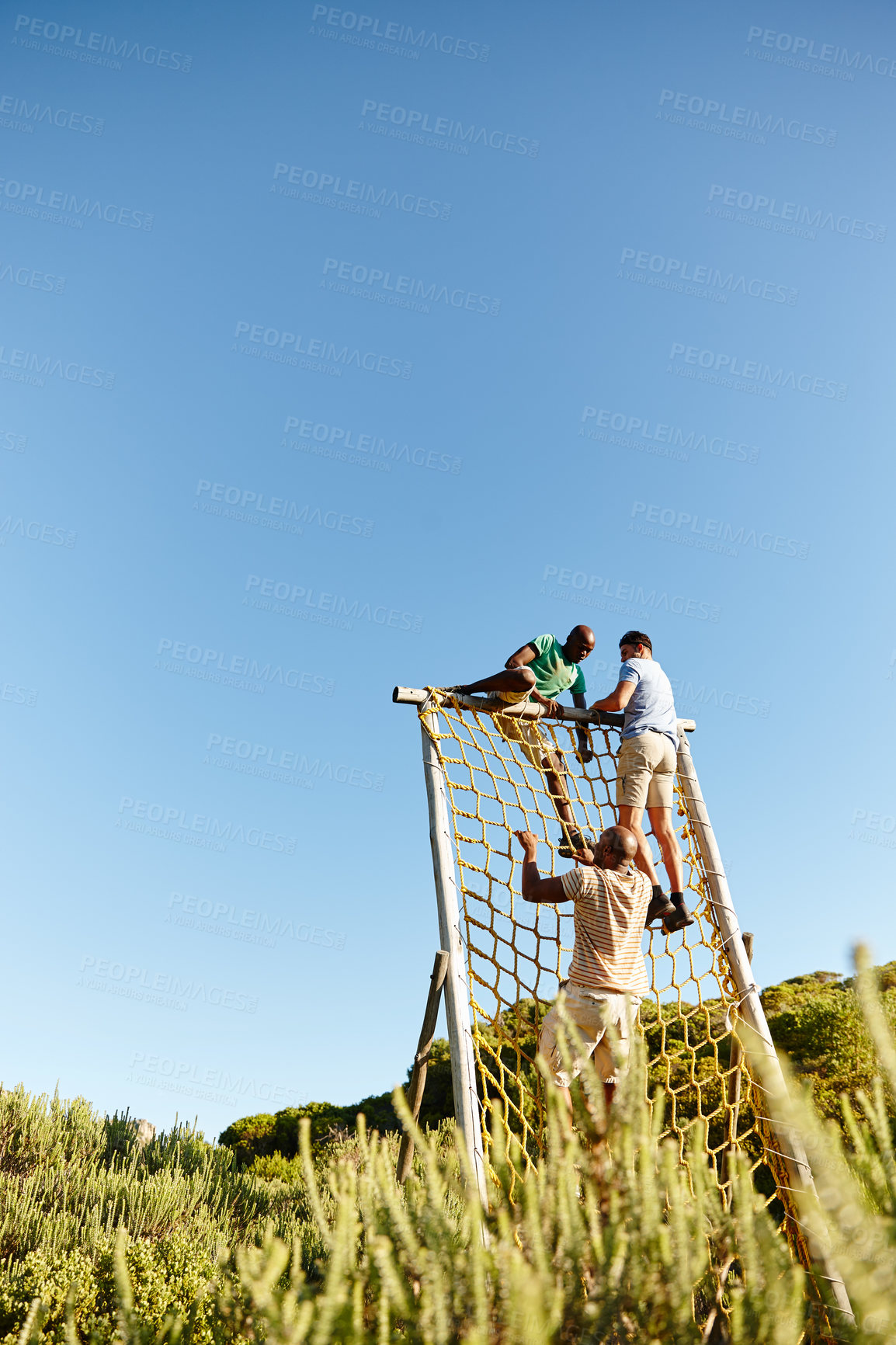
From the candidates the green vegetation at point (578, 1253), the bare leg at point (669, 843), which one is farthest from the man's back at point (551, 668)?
the green vegetation at point (578, 1253)

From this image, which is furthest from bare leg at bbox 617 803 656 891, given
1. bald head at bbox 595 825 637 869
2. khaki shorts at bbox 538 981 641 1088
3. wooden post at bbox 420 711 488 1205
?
wooden post at bbox 420 711 488 1205

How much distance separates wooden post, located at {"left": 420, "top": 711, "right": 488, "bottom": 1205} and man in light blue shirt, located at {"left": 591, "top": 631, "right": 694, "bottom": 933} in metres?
1.04

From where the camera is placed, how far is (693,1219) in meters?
1.43

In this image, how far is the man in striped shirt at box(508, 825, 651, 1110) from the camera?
2803 mm

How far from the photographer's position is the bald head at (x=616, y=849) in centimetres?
317

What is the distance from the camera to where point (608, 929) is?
295 centimetres

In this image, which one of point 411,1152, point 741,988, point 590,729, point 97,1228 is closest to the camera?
point 411,1152

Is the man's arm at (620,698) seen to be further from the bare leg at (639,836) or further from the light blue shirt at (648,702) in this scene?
the bare leg at (639,836)

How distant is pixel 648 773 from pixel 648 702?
0.43 metres

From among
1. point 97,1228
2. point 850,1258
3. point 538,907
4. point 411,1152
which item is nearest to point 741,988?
point 538,907

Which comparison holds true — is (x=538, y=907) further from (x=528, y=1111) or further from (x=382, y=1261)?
(x=382, y=1261)

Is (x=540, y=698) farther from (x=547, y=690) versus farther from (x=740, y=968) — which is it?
(x=740, y=968)

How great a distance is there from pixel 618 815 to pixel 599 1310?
2895 mm

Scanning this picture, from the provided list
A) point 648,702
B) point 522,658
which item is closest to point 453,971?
point 522,658
